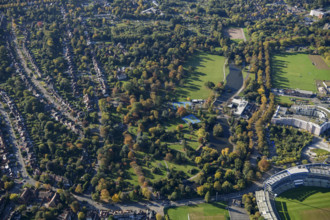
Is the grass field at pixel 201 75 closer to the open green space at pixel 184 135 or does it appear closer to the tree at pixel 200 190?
the open green space at pixel 184 135

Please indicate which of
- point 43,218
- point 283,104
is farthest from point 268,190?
point 43,218

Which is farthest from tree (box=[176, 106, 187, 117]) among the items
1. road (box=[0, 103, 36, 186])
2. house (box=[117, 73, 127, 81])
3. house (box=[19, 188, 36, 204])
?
house (box=[19, 188, 36, 204])

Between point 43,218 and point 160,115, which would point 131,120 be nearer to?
point 160,115

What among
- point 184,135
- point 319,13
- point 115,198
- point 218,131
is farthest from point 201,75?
point 319,13

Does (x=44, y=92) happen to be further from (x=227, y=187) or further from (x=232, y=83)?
(x=227, y=187)

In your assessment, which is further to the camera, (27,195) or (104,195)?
(27,195)

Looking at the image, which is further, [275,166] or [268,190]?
[275,166]
